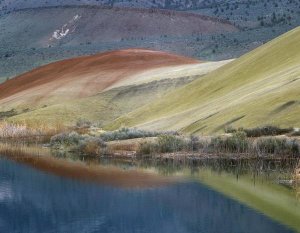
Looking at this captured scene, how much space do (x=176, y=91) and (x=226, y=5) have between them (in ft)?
351

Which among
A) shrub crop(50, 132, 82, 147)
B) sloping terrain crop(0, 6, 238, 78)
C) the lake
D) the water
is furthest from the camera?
sloping terrain crop(0, 6, 238, 78)

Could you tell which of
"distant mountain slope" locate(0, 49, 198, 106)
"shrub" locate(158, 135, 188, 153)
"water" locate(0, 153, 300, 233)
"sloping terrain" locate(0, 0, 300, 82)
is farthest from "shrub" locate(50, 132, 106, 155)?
"sloping terrain" locate(0, 0, 300, 82)

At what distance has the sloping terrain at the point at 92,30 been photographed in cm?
13262

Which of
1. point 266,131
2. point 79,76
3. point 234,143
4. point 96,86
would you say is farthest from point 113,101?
point 234,143

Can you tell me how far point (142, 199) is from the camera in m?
33.3

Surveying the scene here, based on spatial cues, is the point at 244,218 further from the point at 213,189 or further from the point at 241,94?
the point at 241,94

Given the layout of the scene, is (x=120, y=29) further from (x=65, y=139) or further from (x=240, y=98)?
(x=240, y=98)

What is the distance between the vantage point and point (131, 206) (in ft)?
106

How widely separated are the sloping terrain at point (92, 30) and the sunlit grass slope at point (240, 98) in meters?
60.7

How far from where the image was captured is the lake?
28.3m

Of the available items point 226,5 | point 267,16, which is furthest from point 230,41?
point 226,5

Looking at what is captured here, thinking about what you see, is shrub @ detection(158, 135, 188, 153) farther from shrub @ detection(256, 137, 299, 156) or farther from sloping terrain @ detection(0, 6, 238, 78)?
sloping terrain @ detection(0, 6, 238, 78)

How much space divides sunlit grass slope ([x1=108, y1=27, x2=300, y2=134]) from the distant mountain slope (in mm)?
17669

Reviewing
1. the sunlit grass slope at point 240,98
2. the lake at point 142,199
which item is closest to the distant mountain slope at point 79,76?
the sunlit grass slope at point 240,98
